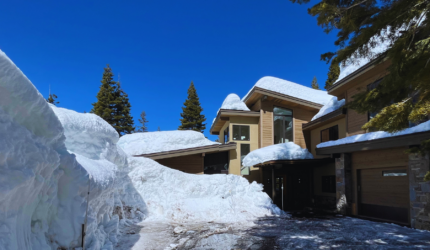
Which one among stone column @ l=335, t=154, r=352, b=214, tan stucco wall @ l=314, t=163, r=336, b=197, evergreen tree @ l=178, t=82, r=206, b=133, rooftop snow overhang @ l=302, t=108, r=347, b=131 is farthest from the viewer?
evergreen tree @ l=178, t=82, r=206, b=133

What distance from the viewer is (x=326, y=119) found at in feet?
46.9

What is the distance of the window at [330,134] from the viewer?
47.2ft

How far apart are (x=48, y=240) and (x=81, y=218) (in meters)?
0.52

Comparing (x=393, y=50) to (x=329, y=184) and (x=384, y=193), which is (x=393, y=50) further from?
(x=329, y=184)

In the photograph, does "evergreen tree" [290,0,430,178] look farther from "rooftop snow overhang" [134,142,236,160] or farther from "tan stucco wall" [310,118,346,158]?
"rooftop snow overhang" [134,142,236,160]

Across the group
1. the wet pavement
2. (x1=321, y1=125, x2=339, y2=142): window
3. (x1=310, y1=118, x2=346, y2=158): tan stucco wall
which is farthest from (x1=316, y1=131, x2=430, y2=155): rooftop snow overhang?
the wet pavement

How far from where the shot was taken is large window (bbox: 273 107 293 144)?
17516 mm

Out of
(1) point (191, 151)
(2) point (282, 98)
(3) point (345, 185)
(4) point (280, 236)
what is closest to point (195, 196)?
(1) point (191, 151)

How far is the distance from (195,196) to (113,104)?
23.0 meters

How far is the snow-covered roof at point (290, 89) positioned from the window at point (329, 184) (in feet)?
17.1

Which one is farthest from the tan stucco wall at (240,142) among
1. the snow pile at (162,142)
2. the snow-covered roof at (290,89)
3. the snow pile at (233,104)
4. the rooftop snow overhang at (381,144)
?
the rooftop snow overhang at (381,144)

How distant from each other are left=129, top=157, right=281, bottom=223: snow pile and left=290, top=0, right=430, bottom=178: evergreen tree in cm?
673

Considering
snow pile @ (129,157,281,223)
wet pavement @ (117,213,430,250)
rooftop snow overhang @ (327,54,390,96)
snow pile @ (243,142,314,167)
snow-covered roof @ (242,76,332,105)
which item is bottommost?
wet pavement @ (117,213,430,250)

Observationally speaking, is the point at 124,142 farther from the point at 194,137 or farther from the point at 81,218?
the point at 81,218
